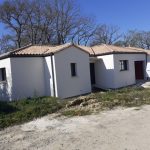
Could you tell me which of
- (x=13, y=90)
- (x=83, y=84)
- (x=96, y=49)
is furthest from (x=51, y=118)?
(x=96, y=49)

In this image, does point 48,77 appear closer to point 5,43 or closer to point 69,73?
point 69,73

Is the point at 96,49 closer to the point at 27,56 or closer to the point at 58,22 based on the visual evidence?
the point at 27,56

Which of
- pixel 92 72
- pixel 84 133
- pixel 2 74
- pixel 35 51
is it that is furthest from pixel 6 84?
pixel 84 133

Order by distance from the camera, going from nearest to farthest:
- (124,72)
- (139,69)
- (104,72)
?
(104,72) → (124,72) → (139,69)

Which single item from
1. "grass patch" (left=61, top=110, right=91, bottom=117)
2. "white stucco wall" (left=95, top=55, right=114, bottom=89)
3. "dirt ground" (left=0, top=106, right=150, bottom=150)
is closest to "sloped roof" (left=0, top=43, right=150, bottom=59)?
"white stucco wall" (left=95, top=55, right=114, bottom=89)

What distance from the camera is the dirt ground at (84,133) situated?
757 cm

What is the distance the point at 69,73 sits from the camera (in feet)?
66.8

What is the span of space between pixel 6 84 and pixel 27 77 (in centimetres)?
155

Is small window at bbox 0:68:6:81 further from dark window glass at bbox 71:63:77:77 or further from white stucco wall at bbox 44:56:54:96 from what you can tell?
dark window glass at bbox 71:63:77:77

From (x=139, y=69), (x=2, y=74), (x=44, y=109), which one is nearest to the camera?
(x=44, y=109)

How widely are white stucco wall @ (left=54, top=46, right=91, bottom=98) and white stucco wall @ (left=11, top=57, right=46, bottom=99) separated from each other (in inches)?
52.9

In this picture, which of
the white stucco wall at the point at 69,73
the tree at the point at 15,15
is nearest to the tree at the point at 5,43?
the tree at the point at 15,15

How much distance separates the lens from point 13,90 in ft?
60.1

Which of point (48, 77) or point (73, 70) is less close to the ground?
point (73, 70)
